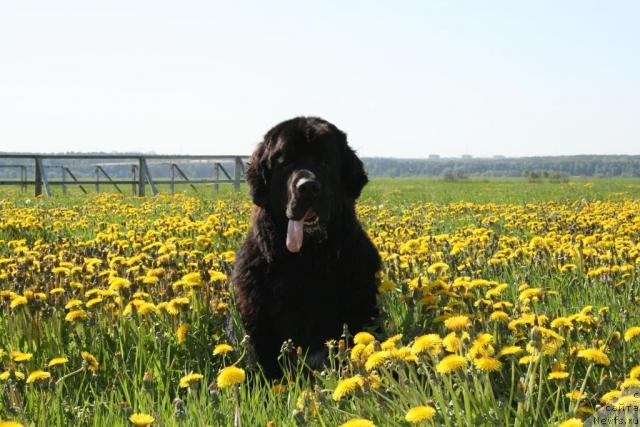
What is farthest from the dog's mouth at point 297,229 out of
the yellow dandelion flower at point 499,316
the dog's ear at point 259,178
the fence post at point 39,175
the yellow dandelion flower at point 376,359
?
the fence post at point 39,175

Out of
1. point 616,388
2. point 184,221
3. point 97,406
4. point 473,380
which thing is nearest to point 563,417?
point 473,380

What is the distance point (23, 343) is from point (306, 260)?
1489 millimetres

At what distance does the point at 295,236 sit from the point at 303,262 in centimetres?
18

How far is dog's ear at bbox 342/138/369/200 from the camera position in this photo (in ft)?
12.8

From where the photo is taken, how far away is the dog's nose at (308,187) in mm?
3355

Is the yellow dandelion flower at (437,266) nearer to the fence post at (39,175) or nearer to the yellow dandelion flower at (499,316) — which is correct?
the yellow dandelion flower at (499,316)

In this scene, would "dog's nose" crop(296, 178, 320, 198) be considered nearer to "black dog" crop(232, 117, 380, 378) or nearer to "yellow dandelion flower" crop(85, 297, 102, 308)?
"black dog" crop(232, 117, 380, 378)

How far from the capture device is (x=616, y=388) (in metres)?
2.39

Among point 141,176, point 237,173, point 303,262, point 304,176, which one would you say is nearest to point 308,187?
point 304,176

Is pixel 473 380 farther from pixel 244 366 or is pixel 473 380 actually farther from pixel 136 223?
pixel 136 223

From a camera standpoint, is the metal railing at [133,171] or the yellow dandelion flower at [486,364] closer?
the yellow dandelion flower at [486,364]

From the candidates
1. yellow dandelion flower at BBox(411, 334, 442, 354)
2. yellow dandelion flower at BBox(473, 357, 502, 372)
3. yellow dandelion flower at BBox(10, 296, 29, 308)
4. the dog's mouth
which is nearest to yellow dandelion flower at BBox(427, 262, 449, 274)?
the dog's mouth

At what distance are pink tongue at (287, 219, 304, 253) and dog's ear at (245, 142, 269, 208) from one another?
1.19ft

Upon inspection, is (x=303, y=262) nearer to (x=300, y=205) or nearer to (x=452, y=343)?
(x=300, y=205)
